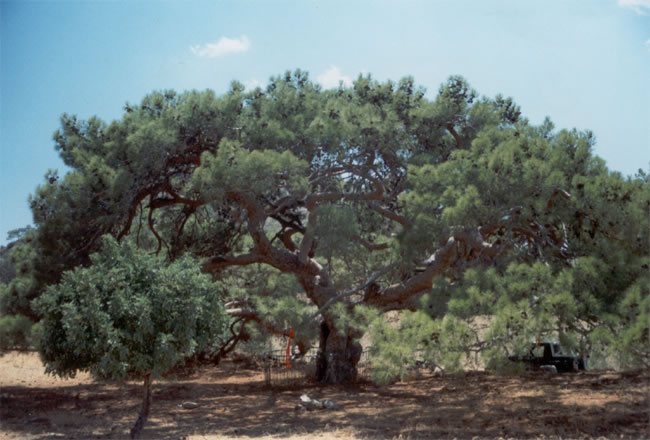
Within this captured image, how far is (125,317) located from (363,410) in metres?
4.28

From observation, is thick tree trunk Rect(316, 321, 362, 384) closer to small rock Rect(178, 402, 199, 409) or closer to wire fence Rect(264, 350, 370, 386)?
wire fence Rect(264, 350, 370, 386)

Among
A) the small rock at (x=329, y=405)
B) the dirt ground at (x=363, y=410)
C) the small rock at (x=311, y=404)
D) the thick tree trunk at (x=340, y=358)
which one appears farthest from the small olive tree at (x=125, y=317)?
the thick tree trunk at (x=340, y=358)

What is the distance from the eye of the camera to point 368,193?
9.96 m

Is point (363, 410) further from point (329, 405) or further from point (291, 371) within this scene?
point (291, 371)

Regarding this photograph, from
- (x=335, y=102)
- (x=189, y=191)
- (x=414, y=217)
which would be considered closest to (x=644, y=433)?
(x=414, y=217)

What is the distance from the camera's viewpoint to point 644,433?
20.2 feet

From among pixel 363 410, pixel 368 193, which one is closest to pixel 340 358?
pixel 363 410

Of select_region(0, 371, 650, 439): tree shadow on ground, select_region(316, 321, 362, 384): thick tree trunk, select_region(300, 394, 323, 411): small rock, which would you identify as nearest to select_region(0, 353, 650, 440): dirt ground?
select_region(0, 371, 650, 439): tree shadow on ground

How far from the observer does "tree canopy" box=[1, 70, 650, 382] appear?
6.27 meters

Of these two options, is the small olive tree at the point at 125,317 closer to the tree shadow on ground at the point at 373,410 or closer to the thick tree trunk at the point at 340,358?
the tree shadow on ground at the point at 373,410

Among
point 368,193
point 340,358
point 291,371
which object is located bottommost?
point 291,371

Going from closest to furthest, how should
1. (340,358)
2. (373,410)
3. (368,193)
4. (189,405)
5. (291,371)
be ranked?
1. (373,410)
2. (189,405)
3. (368,193)
4. (340,358)
5. (291,371)

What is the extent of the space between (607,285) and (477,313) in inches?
59.6

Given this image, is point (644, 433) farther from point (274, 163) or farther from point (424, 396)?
point (274, 163)
